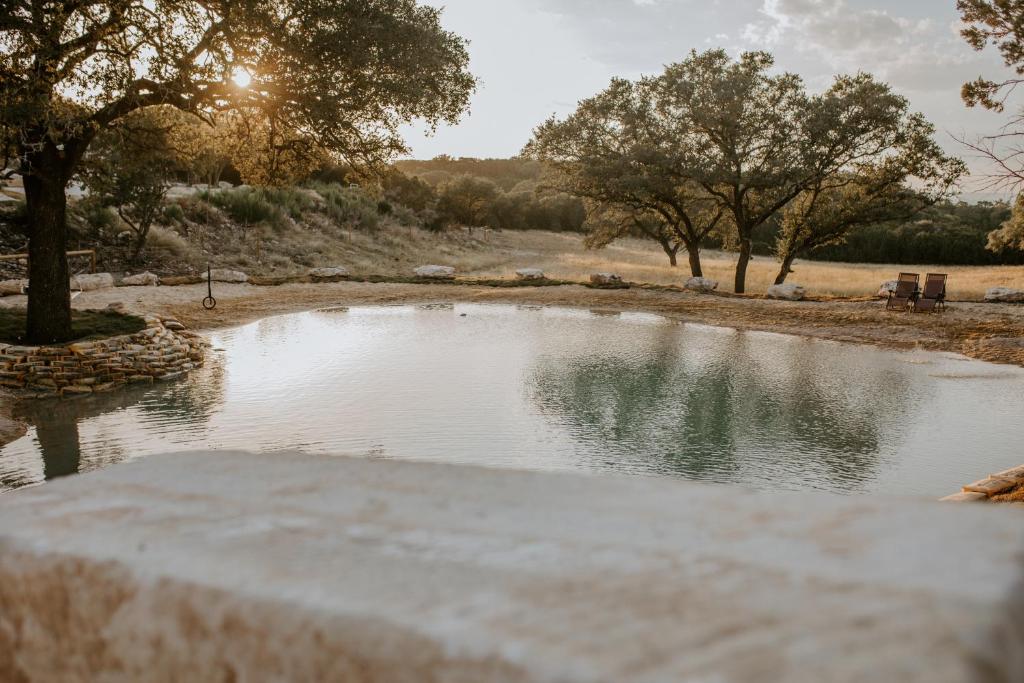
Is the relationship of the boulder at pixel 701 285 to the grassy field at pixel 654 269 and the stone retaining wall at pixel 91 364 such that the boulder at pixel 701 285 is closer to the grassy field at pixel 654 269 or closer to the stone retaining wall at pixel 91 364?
the grassy field at pixel 654 269

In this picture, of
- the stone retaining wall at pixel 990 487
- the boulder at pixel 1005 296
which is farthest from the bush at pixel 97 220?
the boulder at pixel 1005 296

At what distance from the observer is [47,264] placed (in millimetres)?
11117

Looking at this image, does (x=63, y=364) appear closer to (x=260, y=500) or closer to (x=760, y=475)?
(x=760, y=475)

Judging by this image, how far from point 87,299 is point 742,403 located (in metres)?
16.7

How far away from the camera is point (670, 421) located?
376 inches

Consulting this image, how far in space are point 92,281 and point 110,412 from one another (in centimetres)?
1255

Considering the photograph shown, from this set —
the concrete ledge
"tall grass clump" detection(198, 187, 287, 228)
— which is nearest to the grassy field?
"tall grass clump" detection(198, 187, 287, 228)

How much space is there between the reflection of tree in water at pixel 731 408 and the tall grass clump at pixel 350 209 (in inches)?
984

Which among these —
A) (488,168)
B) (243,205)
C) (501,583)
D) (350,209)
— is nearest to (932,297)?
(501,583)

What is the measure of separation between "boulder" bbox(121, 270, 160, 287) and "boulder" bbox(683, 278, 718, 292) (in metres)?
17.6

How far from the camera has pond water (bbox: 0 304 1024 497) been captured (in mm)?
7904

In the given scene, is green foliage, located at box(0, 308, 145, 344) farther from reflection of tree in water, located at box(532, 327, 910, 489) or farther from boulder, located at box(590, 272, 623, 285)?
boulder, located at box(590, 272, 623, 285)

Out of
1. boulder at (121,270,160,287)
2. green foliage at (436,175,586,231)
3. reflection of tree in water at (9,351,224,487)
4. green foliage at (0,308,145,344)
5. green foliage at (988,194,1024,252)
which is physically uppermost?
green foliage at (436,175,586,231)

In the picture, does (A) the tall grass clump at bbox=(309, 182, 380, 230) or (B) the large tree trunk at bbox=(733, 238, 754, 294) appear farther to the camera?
(A) the tall grass clump at bbox=(309, 182, 380, 230)
